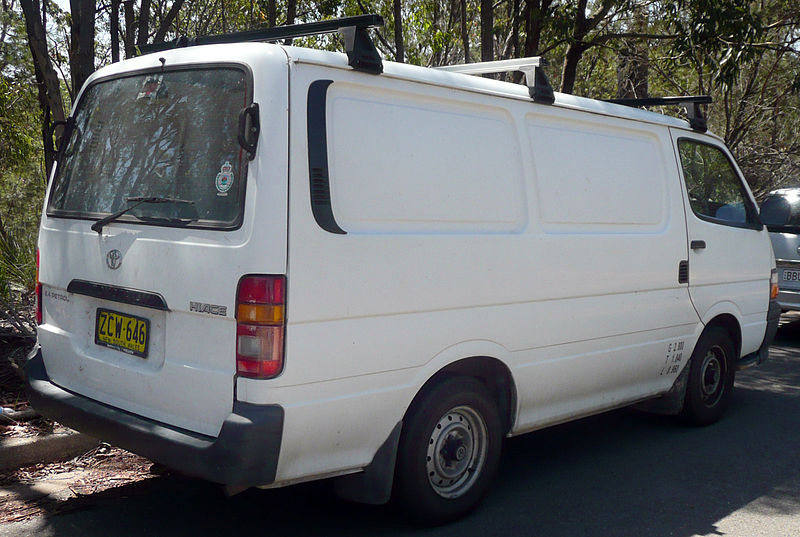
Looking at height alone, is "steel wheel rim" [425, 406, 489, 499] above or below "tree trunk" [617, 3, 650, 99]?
below

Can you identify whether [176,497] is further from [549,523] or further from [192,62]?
[192,62]

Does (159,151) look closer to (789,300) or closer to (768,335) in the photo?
(768,335)

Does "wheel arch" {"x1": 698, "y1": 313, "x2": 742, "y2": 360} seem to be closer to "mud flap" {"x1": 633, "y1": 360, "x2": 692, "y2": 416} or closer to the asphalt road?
"mud flap" {"x1": 633, "y1": 360, "x2": 692, "y2": 416}

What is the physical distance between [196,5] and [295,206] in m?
14.2

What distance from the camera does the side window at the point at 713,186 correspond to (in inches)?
221

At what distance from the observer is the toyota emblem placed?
3.73 metres

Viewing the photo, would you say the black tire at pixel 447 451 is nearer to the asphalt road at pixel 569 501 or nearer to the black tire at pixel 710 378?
the asphalt road at pixel 569 501

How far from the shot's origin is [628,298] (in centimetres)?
492

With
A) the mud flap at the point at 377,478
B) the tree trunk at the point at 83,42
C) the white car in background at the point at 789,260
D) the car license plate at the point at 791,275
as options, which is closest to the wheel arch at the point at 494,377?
the mud flap at the point at 377,478

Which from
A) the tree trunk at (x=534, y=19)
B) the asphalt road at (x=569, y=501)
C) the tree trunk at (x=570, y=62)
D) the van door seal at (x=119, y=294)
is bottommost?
the asphalt road at (x=569, y=501)

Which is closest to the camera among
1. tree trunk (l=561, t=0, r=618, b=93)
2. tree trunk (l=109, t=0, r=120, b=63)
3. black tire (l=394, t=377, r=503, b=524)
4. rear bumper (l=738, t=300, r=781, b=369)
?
black tire (l=394, t=377, r=503, b=524)

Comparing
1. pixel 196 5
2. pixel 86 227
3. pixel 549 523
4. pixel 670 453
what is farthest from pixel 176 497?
pixel 196 5

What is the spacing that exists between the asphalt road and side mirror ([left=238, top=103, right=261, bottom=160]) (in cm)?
184

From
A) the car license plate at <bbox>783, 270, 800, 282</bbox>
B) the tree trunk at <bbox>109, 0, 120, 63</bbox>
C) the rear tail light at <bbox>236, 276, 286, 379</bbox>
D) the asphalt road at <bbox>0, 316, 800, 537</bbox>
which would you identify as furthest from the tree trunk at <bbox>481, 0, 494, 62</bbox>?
the rear tail light at <bbox>236, 276, 286, 379</bbox>
